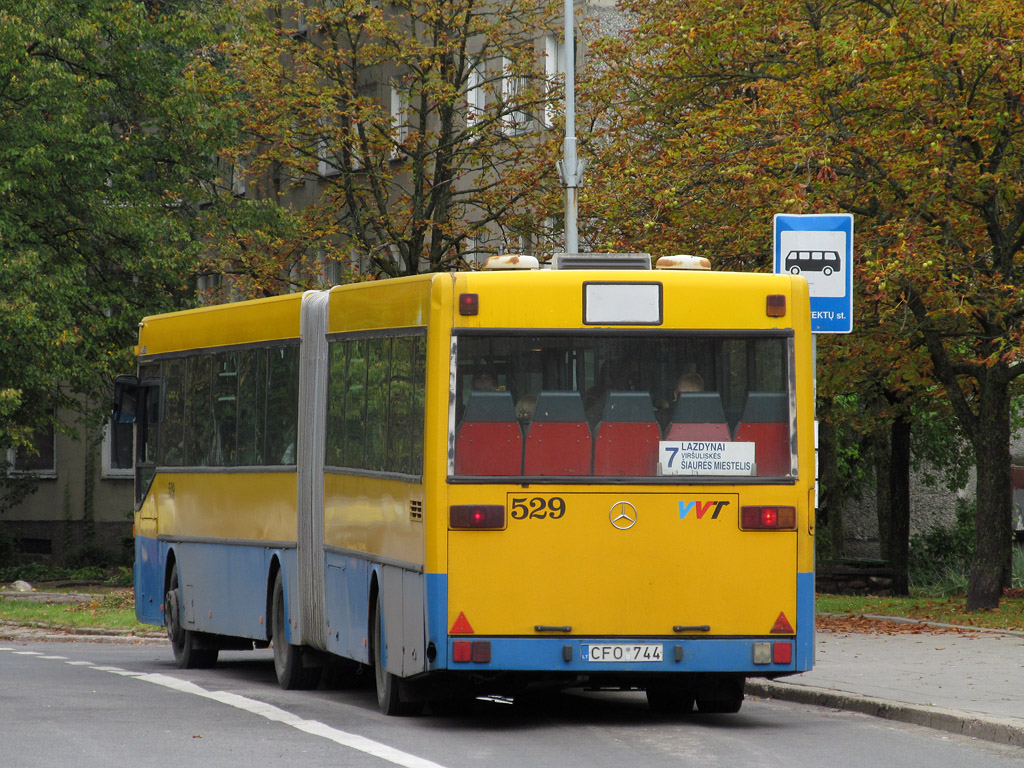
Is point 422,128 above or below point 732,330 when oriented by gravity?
above

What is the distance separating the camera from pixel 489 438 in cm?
1129

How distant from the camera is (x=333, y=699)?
45.0 ft

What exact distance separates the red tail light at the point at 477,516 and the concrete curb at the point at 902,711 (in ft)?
10.5

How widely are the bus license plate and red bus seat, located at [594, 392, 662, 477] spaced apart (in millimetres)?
1050

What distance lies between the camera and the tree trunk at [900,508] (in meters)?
30.1

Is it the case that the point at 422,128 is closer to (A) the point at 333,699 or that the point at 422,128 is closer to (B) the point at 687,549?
(A) the point at 333,699

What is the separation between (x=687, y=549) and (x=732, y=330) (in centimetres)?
140

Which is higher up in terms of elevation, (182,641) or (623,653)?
(623,653)

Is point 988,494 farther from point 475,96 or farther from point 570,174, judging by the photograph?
point 475,96

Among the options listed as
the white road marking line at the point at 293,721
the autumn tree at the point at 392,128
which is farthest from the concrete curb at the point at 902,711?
the autumn tree at the point at 392,128

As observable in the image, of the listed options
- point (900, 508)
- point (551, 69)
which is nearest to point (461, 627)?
point (900, 508)

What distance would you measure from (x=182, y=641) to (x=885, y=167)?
9.74 m

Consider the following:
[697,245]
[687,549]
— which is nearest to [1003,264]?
[697,245]

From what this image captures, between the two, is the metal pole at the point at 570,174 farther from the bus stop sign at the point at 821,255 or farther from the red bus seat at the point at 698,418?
the red bus seat at the point at 698,418
